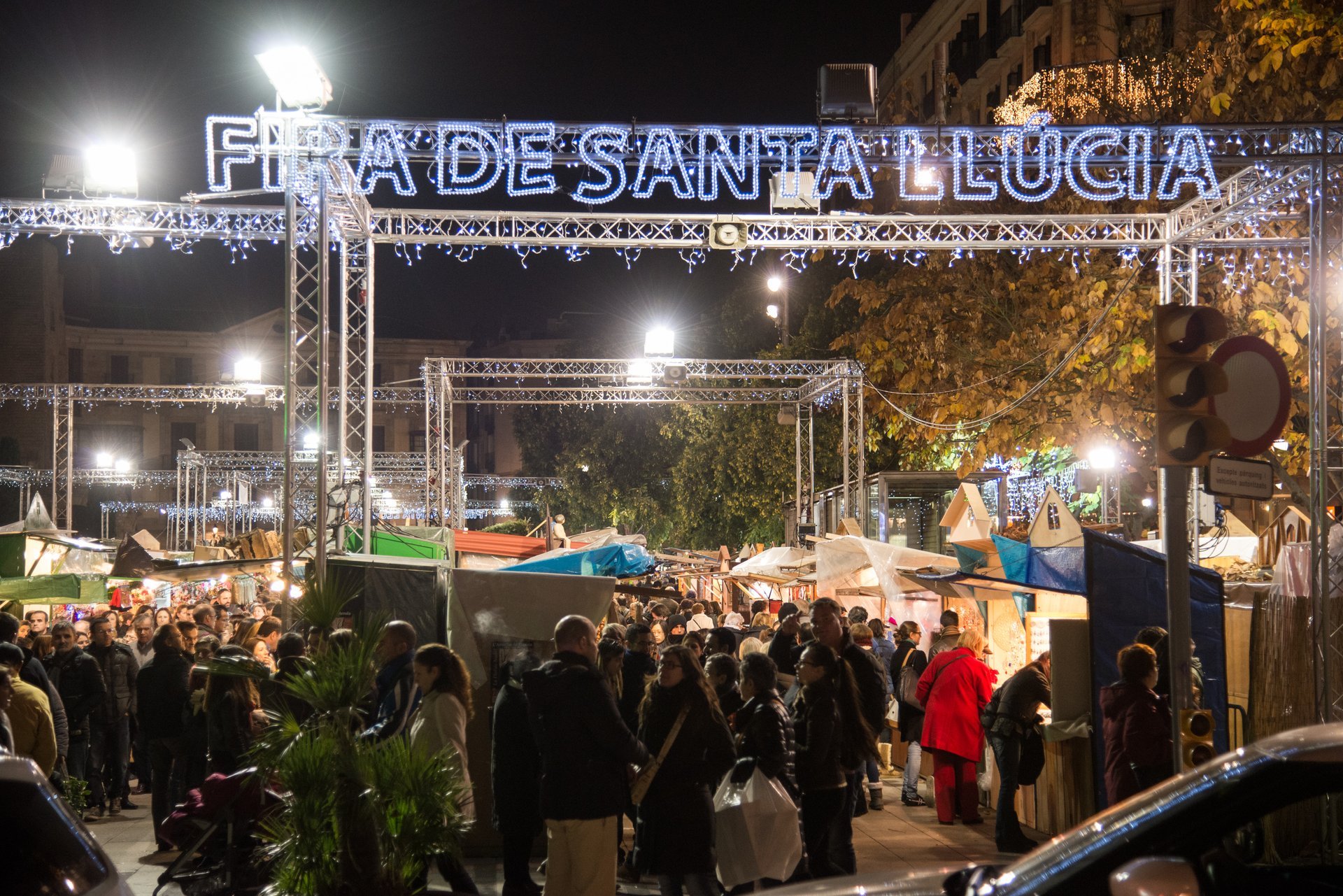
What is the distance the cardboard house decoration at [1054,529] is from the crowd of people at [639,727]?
2.91 m

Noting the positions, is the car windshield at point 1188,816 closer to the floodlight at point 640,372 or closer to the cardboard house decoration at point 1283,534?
the cardboard house decoration at point 1283,534

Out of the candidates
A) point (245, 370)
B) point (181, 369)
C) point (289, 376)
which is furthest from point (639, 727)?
point (181, 369)

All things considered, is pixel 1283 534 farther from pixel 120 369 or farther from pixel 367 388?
pixel 120 369

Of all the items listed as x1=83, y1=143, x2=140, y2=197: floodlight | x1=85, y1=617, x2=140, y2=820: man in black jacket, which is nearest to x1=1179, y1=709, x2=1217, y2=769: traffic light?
x1=85, y1=617, x2=140, y2=820: man in black jacket

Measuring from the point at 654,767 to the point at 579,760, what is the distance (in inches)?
18.5

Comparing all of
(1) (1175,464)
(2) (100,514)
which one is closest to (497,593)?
(1) (1175,464)

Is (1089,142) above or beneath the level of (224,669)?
above

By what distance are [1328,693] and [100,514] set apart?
65482 mm

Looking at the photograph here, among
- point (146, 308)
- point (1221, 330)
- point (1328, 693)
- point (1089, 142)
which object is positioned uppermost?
point (146, 308)

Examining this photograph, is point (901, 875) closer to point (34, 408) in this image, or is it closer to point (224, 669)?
point (224, 669)

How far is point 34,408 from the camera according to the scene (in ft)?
194

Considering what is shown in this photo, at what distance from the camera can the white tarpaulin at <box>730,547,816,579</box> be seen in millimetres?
20766

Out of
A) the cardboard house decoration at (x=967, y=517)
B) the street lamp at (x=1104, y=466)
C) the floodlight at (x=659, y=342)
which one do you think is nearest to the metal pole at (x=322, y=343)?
the cardboard house decoration at (x=967, y=517)

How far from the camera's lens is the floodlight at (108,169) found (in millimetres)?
13727
